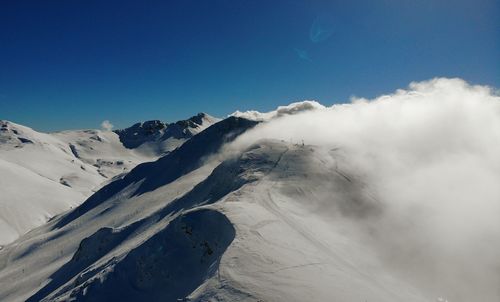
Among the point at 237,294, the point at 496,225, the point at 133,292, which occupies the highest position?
the point at 496,225

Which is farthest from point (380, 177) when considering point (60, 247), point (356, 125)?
point (60, 247)

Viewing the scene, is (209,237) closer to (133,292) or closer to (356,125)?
(133,292)

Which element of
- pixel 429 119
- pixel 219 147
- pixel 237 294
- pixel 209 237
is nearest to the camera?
pixel 237 294

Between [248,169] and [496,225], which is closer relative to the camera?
[496,225]

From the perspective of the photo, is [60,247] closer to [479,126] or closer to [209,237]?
[209,237]

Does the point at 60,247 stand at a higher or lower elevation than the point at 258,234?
lower

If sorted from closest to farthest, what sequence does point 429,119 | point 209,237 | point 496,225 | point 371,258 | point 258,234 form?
point 258,234 → point 209,237 → point 371,258 → point 496,225 → point 429,119

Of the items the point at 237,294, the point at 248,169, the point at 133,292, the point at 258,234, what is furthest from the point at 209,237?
the point at 248,169
